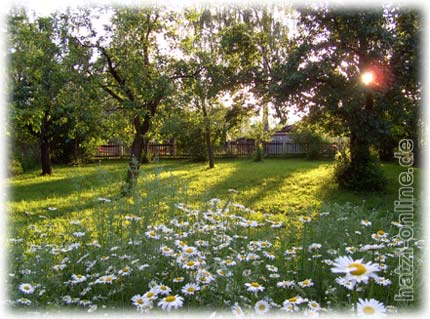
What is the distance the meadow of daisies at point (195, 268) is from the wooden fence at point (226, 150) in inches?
732

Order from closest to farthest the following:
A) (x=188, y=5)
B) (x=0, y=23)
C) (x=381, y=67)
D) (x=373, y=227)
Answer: (x=373, y=227) < (x=0, y=23) < (x=381, y=67) < (x=188, y=5)

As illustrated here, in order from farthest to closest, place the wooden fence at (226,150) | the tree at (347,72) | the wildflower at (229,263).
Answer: the wooden fence at (226,150) < the tree at (347,72) < the wildflower at (229,263)

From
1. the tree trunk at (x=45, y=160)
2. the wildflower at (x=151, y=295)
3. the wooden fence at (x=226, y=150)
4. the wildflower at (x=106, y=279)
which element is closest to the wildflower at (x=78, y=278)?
the wildflower at (x=106, y=279)

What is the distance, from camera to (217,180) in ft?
35.3

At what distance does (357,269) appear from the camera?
1.36 meters

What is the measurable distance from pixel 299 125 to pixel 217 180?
9.79ft

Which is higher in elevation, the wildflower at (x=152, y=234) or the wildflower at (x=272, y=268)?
the wildflower at (x=152, y=234)

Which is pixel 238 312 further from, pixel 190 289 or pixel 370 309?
pixel 370 309

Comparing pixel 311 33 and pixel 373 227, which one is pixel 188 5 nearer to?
pixel 311 33

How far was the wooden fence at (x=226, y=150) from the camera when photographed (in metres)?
22.1

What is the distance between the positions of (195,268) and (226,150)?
67.5 ft

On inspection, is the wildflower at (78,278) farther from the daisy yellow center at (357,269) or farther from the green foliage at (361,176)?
the green foliage at (361,176)

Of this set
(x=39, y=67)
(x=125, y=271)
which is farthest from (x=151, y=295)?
(x=39, y=67)

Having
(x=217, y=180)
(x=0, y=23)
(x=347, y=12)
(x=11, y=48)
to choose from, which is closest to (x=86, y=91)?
(x=11, y=48)
